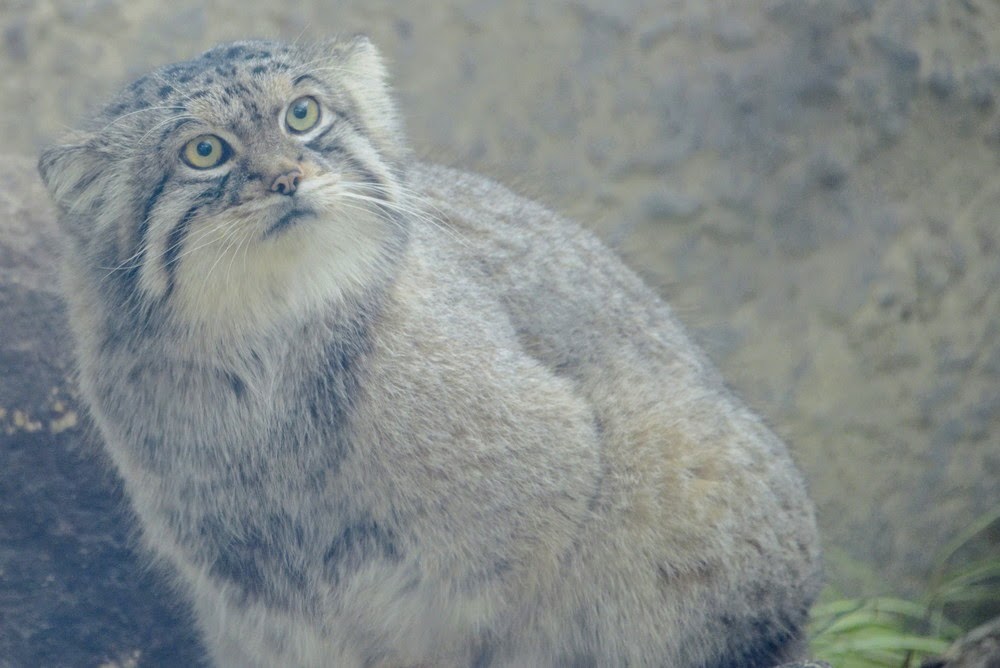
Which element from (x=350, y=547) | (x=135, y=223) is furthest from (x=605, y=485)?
(x=135, y=223)

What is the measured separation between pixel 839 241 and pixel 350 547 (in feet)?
10.0

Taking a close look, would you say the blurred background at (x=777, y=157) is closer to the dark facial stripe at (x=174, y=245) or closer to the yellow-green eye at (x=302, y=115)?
the yellow-green eye at (x=302, y=115)

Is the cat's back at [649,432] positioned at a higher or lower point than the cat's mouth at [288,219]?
lower

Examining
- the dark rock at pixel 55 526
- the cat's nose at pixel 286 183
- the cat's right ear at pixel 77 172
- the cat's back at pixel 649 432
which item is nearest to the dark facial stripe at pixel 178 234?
the cat's nose at pixel 286 183

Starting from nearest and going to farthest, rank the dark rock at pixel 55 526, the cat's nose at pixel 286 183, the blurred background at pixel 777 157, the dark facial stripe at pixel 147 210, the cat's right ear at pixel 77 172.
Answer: the cat's nose at pixel 286 183, the dark facial stripe at pixel 147 210, the cat's right ear at pixel 77 172, the dark rock at pixel 55 526, the blurred background at pixel 777 157

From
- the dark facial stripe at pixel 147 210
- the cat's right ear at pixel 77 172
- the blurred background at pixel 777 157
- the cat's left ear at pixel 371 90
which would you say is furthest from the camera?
the blurred background at pixel 777 157

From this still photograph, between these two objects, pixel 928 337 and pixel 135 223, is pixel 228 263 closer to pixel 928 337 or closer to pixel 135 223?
pixel 135 223

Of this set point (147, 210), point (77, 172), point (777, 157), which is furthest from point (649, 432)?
point (777, 157)

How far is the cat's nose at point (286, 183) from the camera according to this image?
8.38 ft

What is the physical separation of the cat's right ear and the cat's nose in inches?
21.7

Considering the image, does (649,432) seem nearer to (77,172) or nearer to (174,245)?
(174,245)

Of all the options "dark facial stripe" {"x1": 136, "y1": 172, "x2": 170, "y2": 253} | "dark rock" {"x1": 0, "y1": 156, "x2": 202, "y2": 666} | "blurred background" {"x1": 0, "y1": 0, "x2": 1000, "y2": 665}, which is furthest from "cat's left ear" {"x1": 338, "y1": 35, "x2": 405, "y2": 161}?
"dark rock" {"x1": 0, "y1": 156, "x2": 202, "y2": 666}

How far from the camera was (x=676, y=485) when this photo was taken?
3.11m

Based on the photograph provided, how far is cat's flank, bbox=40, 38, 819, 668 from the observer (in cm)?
277
